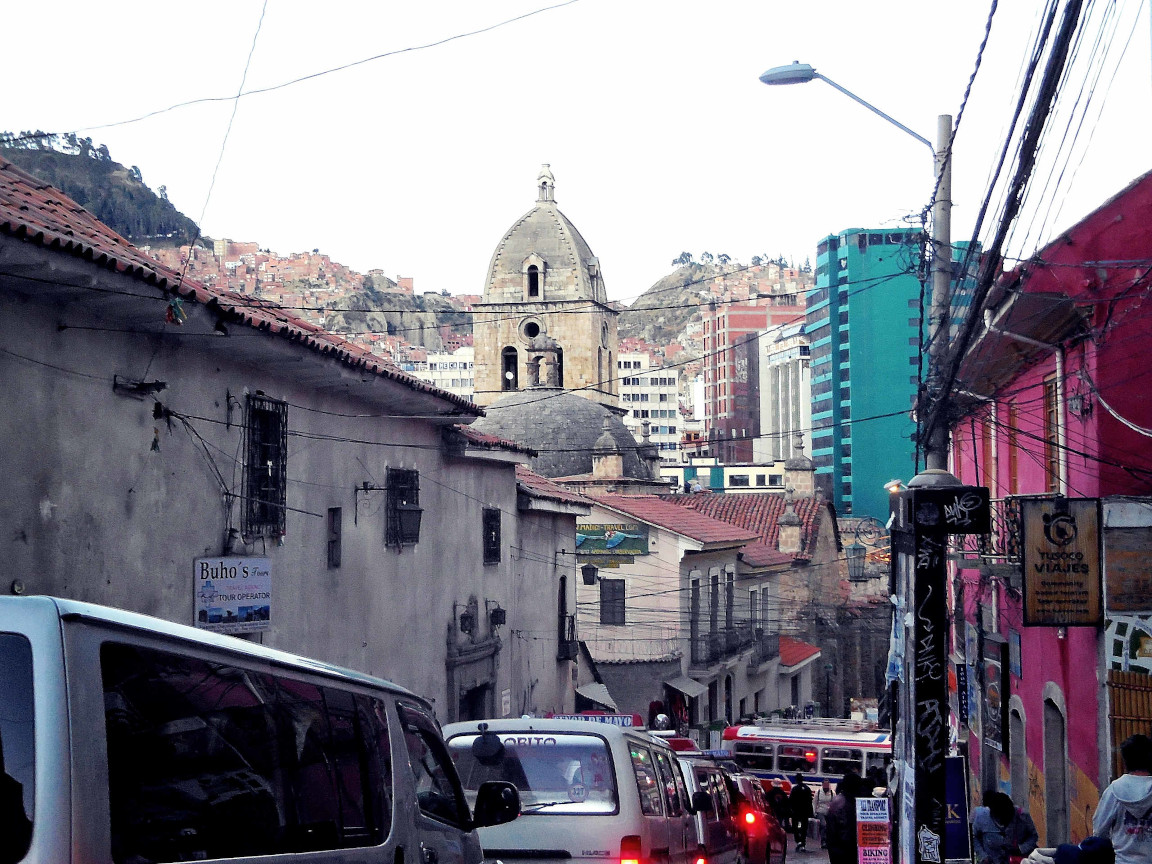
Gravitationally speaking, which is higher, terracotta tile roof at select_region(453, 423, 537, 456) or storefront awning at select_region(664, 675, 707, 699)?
terracotta tile roof at select_region(453, 423, 537, 456)

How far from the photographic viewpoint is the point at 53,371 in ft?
35.1

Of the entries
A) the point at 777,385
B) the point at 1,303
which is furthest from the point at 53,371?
the point at 777,385

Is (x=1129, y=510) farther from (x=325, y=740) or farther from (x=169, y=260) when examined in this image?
(x=169, y=260)

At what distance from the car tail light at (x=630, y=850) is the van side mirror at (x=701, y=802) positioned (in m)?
2.43

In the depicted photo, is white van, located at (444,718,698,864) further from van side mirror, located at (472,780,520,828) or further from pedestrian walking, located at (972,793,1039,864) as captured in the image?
pedestrian walking, located at (972,793,1039,864)

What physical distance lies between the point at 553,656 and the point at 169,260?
6887 inches

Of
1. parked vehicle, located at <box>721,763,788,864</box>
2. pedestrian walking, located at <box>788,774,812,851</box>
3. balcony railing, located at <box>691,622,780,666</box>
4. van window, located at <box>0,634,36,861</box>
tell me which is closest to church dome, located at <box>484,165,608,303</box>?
balcony railing, located at <box>691,622,780,666</box>

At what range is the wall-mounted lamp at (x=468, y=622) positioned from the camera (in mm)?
22094

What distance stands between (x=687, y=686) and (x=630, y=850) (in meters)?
33.3

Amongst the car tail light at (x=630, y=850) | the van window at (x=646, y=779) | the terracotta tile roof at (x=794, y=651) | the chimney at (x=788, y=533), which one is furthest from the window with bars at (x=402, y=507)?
the chimney at (x=788, y=533)

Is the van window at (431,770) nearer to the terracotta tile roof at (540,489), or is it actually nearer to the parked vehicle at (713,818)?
the parked vehicle at (713,818)

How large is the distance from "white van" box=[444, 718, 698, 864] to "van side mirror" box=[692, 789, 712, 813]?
1584 millimetres

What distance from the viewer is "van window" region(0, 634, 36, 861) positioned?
3.17 meters

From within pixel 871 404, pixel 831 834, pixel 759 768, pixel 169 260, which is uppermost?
pixel 169 260
